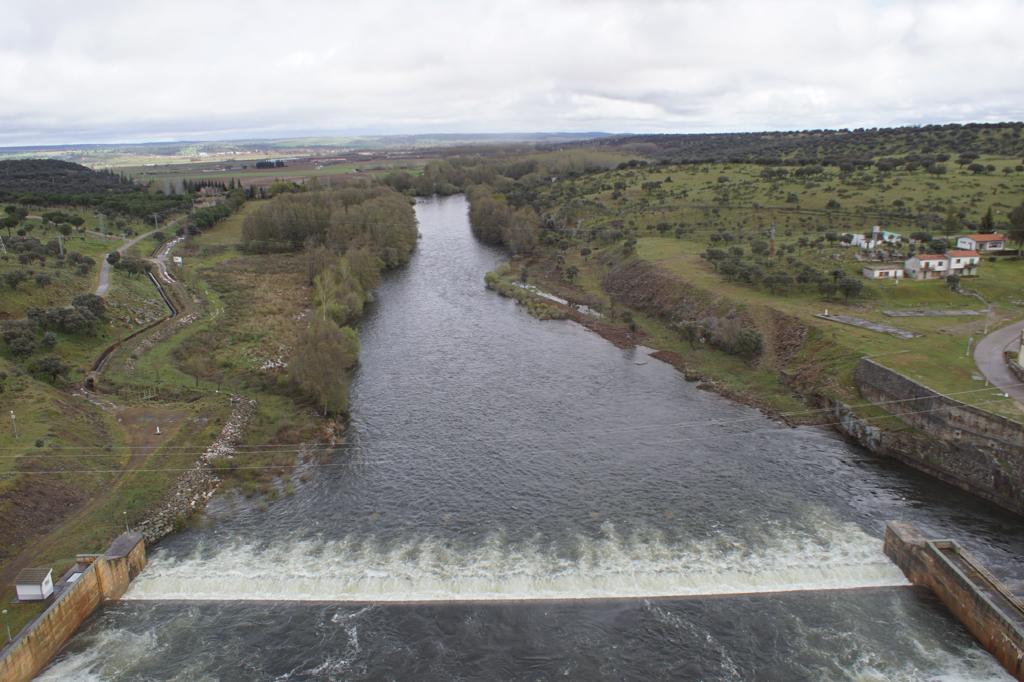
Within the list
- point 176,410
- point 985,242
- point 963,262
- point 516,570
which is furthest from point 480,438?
point 985,242

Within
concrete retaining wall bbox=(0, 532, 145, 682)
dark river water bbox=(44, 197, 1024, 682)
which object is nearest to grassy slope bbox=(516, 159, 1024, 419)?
dark river water bbox=(44, 197, 1024, 682)

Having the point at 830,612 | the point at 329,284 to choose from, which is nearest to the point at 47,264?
the point at 329,284

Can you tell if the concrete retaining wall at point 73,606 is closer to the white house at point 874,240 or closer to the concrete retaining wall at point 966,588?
the concrete retaining wall at point 966,588

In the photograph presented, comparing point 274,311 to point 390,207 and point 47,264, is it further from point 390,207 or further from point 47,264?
point 390,207

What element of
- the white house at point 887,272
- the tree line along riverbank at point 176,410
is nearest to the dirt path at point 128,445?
the tree line along riverbank at point 176,410

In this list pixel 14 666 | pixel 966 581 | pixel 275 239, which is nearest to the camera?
pixel 14 666

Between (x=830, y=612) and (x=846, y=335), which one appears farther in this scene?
(x=846, y=335)

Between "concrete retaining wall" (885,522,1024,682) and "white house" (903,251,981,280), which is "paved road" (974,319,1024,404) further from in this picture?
"concrete retaining wall" (885,522,1024,682)
